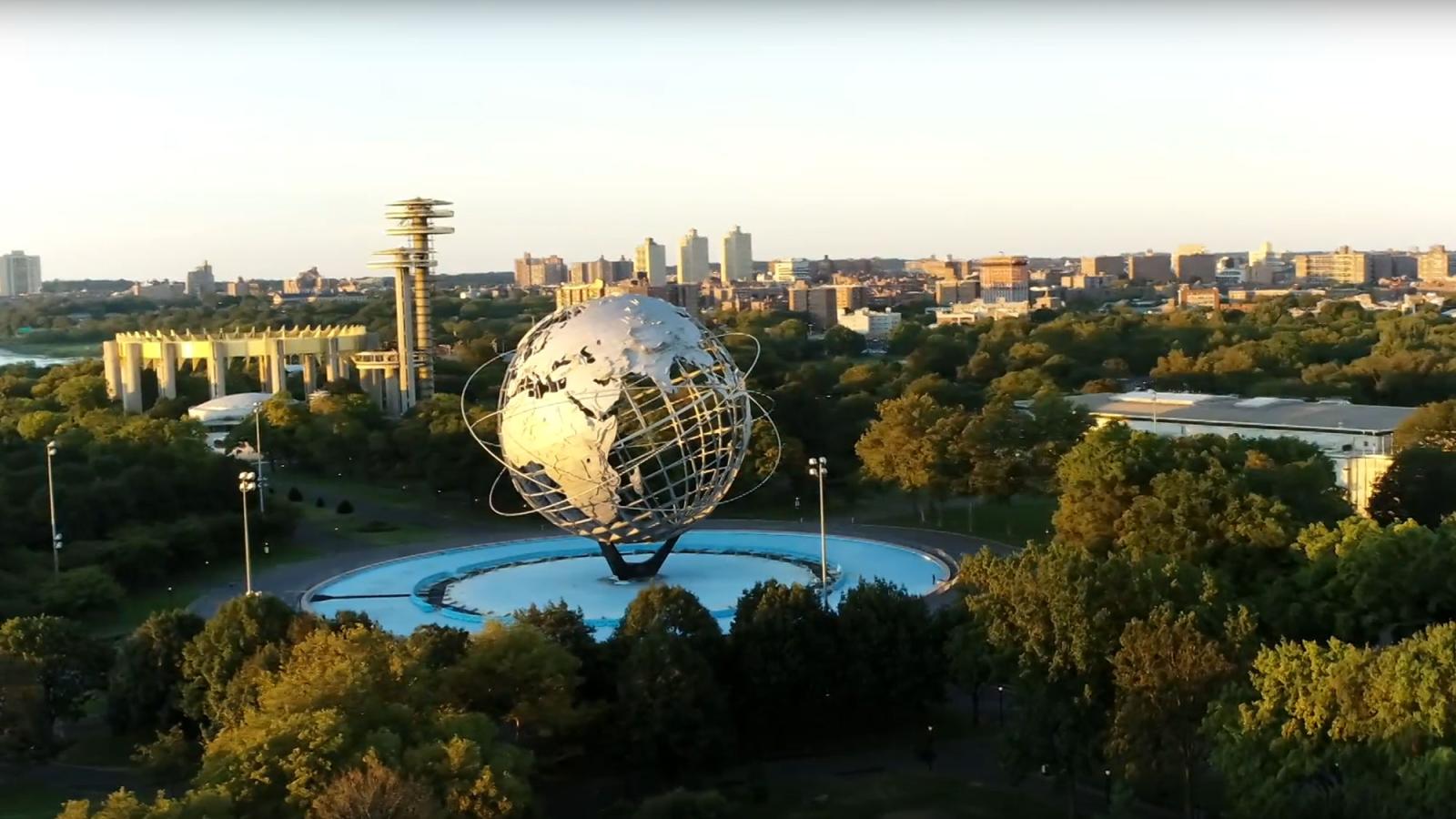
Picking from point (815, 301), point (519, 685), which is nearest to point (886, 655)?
point (519, 685)

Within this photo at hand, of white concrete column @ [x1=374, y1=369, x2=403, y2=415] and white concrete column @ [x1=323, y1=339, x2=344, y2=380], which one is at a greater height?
white concrete column @ [x1=323, y1=339, x2=344, y2=380]

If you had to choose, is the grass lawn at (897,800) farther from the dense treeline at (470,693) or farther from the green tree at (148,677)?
the green tree at (148,677)

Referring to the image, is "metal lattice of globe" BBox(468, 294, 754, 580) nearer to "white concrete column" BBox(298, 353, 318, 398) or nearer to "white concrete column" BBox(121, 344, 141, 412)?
"white concrete column" BBox(121, 344, 141, 412)

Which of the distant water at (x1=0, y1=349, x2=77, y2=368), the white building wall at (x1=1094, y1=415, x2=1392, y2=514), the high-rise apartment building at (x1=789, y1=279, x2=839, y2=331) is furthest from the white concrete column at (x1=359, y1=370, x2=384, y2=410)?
the high-rise apartment building at (x1=789, y1=279, x2=839, y2=331)

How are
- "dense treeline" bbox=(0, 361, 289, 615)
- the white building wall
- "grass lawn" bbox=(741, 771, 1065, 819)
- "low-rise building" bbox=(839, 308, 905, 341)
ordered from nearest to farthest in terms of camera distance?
"grass lawn" bbox=(741, 771, 1065, 819), "dense treeline" bbox=(0, 361, 289, 615), the white building wall, "low-rise building" bbox=(839, 308, 905, 341)

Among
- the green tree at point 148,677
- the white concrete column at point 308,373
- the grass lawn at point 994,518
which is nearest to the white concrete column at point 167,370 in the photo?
the white concrete column at point 308,373
